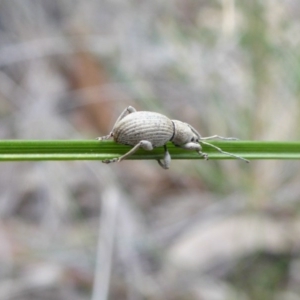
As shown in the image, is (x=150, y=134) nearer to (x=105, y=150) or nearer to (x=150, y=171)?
(x=105, y=150)

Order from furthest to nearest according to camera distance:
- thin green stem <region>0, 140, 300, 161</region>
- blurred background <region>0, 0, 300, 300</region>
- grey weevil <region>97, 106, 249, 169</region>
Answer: blurred background <region>0, 0, 300, 300</region>, grey weevil <region>97, 106, 249, 169</region>, thin green stem <region>0, 140, 300, 161</region>

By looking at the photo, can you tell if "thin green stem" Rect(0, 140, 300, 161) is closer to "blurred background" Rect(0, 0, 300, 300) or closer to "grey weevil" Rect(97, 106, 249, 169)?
"grey weevil" Rect(97, 106, 249, 169)

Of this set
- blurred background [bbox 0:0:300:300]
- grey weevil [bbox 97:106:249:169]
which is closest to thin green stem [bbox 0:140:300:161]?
grey weevil [bbox 97:106:249:169]

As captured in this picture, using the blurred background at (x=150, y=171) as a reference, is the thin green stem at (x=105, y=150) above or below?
below

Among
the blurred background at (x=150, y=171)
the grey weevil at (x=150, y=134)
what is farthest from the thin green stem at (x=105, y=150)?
the blurred background at (x=150, y=171)

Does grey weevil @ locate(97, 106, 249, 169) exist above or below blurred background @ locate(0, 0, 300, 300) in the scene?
below

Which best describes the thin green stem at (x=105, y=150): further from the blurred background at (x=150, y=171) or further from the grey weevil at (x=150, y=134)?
the blurred background at (x=150, y=171)

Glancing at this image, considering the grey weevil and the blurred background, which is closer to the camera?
the grey weevil

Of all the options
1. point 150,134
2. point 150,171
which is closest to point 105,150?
point 150,134
